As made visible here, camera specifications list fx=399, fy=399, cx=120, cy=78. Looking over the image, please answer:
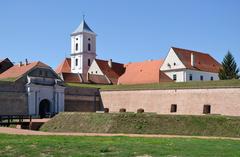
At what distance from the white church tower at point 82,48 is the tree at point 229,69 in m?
25.7

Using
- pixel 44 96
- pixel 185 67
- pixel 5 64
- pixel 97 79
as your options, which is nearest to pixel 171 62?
pixel 185 67

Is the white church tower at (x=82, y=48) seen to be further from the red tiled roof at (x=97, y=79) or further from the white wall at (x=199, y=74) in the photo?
the white wall at (x=199, y=74)

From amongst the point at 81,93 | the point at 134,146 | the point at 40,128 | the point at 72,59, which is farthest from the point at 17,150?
the point at 72,59

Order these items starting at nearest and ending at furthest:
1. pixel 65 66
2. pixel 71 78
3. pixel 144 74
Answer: pixel 71 78 < pixel 144 74 < pixel 65 66

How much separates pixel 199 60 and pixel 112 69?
1467 centimetres

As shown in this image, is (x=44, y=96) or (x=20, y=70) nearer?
(x=44, y=96)

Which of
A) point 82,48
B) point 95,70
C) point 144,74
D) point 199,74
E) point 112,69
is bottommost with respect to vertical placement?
point 144,74

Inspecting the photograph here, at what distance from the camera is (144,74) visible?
6234cm

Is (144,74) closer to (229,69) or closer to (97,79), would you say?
(97,79)

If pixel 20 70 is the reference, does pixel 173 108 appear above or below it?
below

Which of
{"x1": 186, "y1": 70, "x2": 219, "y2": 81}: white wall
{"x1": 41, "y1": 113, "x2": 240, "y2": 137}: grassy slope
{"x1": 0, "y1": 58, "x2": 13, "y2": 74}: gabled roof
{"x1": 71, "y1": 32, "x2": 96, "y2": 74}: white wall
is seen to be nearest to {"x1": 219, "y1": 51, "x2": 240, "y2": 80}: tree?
{"x1": 186, "y1": 70, "x2": 219, "y2": 81}: white wall

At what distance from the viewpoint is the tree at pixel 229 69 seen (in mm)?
61500

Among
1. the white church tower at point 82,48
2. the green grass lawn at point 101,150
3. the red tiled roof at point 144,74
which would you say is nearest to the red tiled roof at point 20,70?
the red tiled roof at point 144,74

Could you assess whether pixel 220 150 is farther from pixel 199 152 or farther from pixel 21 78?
pixel 21 78
